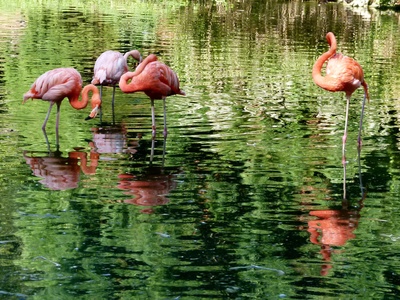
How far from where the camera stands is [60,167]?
862 centimetres

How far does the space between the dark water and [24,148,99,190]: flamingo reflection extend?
0.09 ft

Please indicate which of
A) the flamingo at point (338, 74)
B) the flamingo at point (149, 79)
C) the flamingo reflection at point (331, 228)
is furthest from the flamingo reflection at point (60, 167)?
the flamingo at point (338, 74)

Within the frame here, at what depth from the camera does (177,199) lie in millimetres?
7520

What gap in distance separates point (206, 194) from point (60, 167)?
69.4 inches

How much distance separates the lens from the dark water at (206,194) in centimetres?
557

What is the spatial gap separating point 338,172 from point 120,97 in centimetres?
548

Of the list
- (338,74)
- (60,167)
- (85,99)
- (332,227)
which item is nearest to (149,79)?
(85,99)

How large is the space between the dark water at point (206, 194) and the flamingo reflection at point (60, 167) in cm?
3

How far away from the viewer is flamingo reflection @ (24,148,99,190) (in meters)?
8.00

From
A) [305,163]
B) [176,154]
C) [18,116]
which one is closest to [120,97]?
[18,116]

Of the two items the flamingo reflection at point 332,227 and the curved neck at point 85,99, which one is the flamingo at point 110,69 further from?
the flamingo reflection at point 332,227

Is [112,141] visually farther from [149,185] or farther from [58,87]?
[149,185]

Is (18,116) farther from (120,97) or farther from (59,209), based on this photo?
(59,209)

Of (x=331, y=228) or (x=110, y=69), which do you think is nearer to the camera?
(x=331, y=228)
